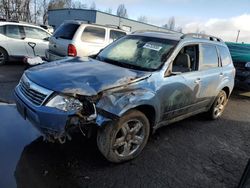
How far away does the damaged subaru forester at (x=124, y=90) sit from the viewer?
320 centimetres

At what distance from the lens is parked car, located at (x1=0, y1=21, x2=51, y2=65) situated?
981 centimetres

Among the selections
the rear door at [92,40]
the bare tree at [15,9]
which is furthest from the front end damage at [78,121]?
the bare tree at [15,9]

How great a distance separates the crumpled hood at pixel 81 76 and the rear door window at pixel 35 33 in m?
7.05

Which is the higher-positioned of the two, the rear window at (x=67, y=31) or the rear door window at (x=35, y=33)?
the rear window at (x=67, y=31)

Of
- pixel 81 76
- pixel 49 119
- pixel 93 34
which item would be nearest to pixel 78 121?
pixel 49 119

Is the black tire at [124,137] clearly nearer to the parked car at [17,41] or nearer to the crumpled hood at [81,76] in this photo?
the crumpled hood at [81,76]

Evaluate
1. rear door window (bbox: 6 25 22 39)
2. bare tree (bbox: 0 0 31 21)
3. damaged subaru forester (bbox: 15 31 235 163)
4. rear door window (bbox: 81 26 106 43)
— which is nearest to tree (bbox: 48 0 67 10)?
bare tree (bbox: 0 0 31 21)

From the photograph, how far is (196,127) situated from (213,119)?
80 centimetres

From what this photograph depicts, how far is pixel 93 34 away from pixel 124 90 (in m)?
5.70

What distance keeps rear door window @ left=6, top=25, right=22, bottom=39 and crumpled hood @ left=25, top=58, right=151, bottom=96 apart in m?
6.82

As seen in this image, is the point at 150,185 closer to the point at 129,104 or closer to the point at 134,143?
the point at 134,143

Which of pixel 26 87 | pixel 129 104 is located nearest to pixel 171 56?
pixel 129 104

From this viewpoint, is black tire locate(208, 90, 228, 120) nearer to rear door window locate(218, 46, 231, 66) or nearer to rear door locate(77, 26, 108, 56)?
rear door window locate(218, 46, 231, 66)

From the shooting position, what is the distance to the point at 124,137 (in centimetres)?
363
